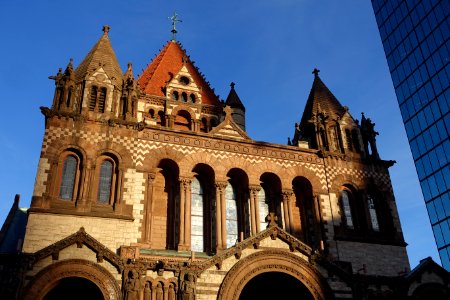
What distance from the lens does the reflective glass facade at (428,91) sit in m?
42.9

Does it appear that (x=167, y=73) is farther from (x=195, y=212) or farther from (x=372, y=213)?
(x=372, y=213)

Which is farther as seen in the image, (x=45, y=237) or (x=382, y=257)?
(x=382, y=257)

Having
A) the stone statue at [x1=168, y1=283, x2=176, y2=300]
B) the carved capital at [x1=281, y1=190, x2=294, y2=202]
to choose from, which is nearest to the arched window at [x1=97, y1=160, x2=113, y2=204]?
the stone statue at [x1=168, y1=283, x2=176, y2=300]

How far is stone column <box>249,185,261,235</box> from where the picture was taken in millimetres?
23328

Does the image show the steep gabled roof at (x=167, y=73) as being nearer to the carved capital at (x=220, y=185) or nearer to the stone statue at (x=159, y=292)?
the carved capital at (x=220, y=185)

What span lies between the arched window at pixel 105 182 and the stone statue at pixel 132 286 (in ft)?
17.8

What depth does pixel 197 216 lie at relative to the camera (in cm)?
2372

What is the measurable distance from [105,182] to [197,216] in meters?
4.81

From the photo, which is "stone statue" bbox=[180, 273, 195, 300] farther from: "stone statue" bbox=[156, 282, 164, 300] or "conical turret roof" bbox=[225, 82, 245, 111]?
"conical turret roof" bbox=[225, 82, 245, 111]

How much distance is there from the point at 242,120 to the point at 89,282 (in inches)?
859

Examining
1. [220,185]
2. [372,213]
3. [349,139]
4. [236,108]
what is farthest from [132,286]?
[236,108]

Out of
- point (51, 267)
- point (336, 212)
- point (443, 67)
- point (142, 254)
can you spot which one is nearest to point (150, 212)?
point (142, 254)

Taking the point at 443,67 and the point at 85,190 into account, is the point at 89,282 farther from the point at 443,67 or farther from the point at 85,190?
the point at 443,67

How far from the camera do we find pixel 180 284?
56.4ft
